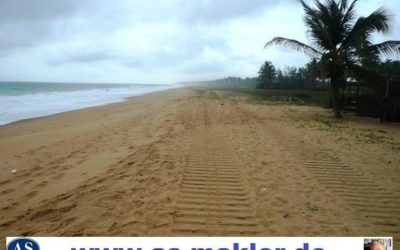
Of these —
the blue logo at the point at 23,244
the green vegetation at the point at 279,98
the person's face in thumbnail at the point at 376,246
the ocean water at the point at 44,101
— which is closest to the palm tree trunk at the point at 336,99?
the green vegetation at the point at 279,98

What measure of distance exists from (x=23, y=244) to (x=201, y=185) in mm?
2691

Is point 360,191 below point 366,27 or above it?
below

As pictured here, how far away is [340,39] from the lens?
15.3 metres

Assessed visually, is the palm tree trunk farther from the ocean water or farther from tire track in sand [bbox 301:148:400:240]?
the ocean water

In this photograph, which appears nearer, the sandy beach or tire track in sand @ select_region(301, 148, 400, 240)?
the sandy beach

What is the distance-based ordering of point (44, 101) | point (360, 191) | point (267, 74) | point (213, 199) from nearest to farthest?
point (213, 199), point (360, 191), point (44, 101), point (267, 74)

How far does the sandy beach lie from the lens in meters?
4.08

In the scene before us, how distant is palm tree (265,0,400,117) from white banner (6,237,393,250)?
1288 centimetres

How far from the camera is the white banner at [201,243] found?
3262 mm

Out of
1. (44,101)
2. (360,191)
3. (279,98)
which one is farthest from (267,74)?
(360,191)

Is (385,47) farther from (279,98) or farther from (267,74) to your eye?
(267,74)

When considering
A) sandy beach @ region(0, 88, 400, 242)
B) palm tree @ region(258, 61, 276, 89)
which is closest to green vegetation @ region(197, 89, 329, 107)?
sandy beach @ region(0, 88, 400, 242)

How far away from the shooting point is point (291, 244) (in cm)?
331

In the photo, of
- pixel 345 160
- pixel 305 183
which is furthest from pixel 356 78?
pixel 305 183
